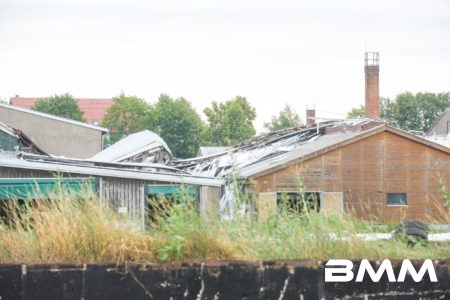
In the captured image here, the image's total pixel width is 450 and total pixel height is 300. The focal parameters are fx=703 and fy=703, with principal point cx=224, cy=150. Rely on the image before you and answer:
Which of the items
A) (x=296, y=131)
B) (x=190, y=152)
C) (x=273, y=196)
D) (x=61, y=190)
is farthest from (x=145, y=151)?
(x=190, y=152)

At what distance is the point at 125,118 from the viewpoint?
83.4 meters

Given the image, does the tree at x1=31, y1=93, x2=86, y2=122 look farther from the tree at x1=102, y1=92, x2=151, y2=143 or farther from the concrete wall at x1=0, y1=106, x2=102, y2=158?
the concrete wall at x1=0, y1=106, x2=102, y2=158

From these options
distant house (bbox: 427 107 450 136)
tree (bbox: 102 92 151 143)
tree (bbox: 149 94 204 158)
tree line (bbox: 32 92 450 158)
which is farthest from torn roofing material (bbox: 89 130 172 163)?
tree (bbox: 102 92 151 143)

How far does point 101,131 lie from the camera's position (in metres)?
44.0

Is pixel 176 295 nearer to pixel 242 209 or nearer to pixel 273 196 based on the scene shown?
pixel 242 209

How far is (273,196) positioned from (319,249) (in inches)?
894

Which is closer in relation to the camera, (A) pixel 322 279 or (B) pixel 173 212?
(A) pixel 322 279

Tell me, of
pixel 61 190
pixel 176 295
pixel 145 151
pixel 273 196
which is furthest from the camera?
pixel 145 151

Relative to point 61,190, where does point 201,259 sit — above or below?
below

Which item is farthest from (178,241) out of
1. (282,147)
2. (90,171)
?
(282,147)

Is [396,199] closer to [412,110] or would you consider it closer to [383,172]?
[383,172]

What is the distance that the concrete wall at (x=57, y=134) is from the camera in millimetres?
42094

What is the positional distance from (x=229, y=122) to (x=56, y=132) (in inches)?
1464

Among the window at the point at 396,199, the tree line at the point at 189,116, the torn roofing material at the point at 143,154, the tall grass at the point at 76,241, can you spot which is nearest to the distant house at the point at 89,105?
the tree line at the point at 189,116
